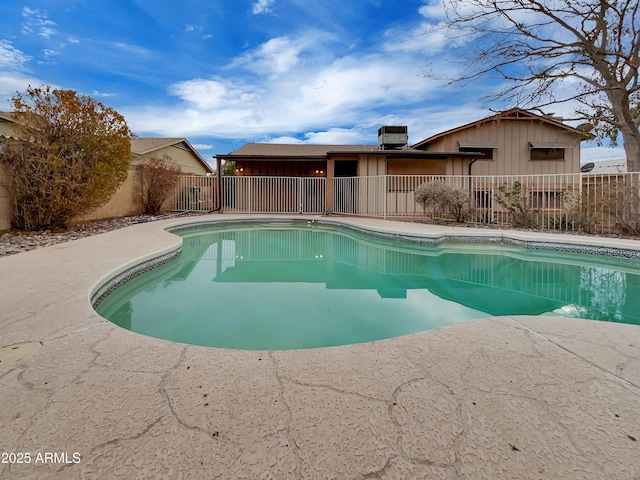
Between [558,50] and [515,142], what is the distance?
20.5 feet

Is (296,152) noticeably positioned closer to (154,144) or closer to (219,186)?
(219,186)

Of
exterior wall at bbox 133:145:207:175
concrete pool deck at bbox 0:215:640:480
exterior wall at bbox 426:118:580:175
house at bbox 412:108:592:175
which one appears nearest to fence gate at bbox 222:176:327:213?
exterior wall at bbox 133:145:207:175

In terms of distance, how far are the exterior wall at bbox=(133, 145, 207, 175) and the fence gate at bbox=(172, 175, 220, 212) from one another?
14.6 feet

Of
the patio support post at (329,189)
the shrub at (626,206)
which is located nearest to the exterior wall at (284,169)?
the patio support post at (329,189)

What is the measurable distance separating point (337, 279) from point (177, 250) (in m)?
3.09

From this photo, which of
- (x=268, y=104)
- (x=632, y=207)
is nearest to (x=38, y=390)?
(x=632, y=207)

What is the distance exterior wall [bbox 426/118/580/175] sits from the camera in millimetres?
15727

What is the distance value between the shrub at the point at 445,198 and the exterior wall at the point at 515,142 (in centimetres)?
644

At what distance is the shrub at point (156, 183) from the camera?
489 inches

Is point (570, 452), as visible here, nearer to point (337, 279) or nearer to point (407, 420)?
point (407, 420)

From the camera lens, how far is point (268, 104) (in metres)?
17.5

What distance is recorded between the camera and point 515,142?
51.8ft

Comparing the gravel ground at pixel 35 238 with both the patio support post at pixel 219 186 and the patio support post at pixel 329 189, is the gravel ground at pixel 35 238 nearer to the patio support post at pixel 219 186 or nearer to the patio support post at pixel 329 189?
the patio support post at pixel 219 186

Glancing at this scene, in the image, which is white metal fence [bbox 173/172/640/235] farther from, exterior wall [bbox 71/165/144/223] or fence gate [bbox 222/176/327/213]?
exterior wall [bbox 71/165/144/223]
